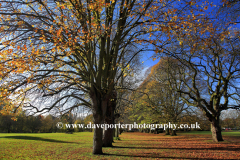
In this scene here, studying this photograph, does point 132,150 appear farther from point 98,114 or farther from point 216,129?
point 216,129

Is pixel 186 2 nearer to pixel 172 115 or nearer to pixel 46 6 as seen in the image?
pixel 46 6

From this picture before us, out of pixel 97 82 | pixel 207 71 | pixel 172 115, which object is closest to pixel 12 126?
pixel 172 115

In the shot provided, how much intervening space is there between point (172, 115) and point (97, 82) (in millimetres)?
15294

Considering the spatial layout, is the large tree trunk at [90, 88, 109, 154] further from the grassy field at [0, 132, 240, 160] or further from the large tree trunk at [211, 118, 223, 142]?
the large tree trunk at [211, 118, 223, 142]

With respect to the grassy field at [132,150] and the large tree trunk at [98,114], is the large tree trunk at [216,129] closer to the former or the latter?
the grassy field at [132,150]

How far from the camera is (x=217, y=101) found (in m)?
14.2

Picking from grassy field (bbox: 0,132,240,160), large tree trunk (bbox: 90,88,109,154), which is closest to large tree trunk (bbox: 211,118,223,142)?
grassy field (bbox: 0,132,240,160)

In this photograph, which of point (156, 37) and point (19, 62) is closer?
point (19, 62)

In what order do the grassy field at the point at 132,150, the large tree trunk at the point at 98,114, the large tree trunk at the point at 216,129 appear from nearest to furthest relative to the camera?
1. the grassy field at the point at 132,150
2. the large tree trunk at the point at 98,114
3. the large tree trunk at the point at 216,129

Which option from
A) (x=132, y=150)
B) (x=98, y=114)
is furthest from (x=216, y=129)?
(x=98, y=114)

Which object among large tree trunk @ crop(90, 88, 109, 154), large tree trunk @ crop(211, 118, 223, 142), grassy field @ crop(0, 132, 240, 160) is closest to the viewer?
grassy field @ crop(0, 132, 240, 160)

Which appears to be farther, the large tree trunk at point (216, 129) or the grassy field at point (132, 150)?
the large tree trunk at point (216, 129)

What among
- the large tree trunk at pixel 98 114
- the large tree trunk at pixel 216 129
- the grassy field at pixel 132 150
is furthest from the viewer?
the large tree trunk at pixel 216 129

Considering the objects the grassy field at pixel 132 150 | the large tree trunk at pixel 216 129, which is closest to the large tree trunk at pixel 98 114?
the grassy field at pixel 132 150
